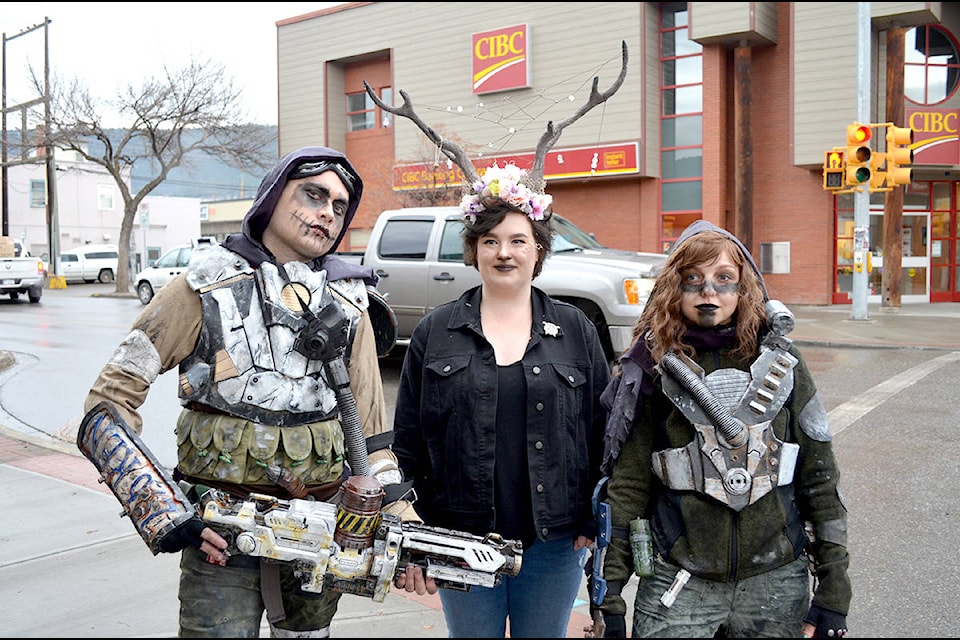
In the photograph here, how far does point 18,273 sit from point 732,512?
26692 mm

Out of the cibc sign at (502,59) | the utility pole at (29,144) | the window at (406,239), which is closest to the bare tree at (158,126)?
the utility pole at (29,144)

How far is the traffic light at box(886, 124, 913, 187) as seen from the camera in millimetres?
14688

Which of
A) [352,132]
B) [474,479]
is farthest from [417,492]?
[352,132]

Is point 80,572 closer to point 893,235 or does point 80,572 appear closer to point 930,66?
point 893,235

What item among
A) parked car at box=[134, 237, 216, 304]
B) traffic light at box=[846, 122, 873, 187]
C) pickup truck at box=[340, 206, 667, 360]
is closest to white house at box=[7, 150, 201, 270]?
parked car at box=[134, 237, 216, 304]

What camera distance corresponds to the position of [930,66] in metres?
20.2

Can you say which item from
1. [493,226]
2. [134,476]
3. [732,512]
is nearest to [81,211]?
[493,226]

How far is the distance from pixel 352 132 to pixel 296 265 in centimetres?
2835

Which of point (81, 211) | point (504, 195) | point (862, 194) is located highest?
point (81, 211)

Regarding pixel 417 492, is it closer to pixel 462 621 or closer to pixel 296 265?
pixel 462 621

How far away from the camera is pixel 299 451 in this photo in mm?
2488

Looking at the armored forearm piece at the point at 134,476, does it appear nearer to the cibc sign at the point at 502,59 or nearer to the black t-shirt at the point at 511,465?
the black t-shirt at the point at 511,465

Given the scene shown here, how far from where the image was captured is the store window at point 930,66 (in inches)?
795

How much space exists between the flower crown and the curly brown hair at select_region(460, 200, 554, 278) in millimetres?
16
